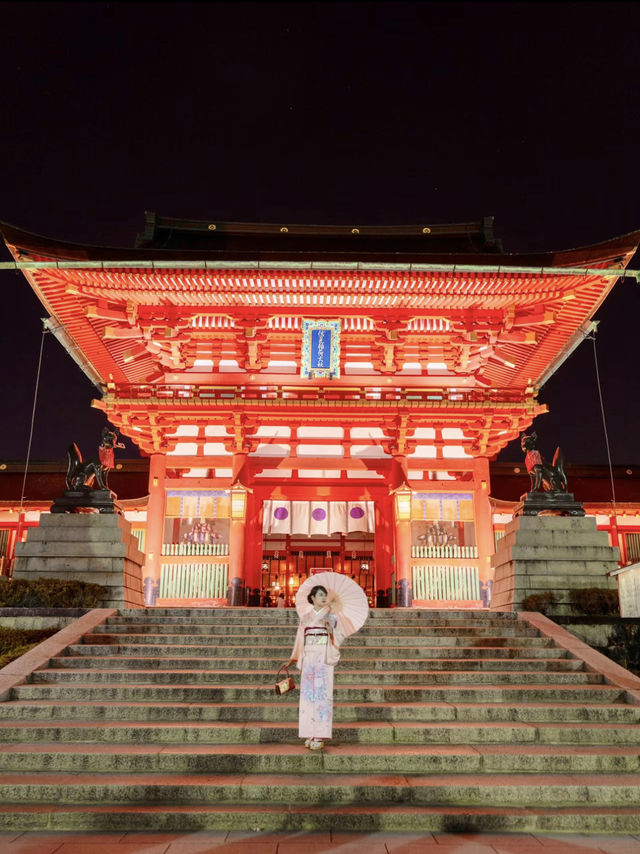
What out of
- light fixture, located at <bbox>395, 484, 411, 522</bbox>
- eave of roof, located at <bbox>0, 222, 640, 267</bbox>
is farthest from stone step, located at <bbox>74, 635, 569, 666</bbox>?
eave of roof, located at <bbox>0, 222, 640, 267</bbox>

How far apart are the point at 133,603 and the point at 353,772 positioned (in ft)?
23.1

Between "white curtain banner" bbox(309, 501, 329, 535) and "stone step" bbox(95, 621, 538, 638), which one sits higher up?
"white curtain banner" bbox(309, 501, 329, 535)

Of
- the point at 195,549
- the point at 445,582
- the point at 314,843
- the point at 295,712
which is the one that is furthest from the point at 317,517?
the point at 314,843

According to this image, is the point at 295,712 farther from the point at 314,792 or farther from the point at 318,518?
the point at 318,518

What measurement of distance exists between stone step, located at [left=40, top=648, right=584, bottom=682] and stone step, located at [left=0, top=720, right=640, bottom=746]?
163 centimetres

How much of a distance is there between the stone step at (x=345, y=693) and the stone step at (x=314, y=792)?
1.69 meters

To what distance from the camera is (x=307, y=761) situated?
573 cm

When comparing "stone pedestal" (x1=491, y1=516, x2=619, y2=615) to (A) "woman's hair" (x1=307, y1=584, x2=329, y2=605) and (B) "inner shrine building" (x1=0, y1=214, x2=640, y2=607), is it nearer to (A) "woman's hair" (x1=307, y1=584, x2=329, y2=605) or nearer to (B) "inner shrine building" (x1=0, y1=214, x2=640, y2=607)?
(B) "inner shrine building" (x1=0, y1=214, x2=640, y2=607)

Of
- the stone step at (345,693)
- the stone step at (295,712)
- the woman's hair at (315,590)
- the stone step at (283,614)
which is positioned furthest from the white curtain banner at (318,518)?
the woman's hair at (315,590)

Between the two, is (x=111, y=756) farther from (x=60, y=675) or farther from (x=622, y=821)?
(x=622, y=821)

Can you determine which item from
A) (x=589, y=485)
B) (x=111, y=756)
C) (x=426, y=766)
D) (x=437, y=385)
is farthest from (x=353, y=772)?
(x=589, y=485)

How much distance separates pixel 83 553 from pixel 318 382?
24.0 ft

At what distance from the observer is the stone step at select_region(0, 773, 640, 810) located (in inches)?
208

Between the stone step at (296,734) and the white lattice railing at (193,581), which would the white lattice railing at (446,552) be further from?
the stone step at (296,734)
